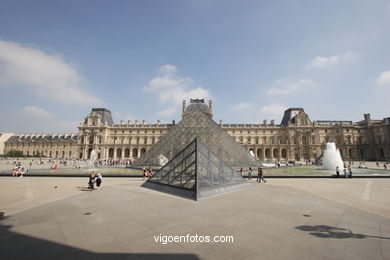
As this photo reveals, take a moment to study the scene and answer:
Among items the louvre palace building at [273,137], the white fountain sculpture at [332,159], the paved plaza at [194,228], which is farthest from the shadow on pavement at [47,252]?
the louvre palace building at [273,137]

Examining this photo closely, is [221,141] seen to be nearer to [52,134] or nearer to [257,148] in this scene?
[257,148]

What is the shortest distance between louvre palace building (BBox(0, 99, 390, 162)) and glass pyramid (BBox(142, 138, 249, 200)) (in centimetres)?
4720

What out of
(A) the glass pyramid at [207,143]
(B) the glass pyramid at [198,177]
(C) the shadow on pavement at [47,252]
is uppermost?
(A) the glass pyramid at [207,143]

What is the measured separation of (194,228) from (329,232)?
278 centimetres

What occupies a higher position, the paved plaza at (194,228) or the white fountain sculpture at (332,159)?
the white fountain sculpture at (332,159)

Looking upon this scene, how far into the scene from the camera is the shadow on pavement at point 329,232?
3.51 meters

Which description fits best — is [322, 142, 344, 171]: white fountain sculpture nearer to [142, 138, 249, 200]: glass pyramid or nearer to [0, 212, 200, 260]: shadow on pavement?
[142, 138, 249, 200]: glass pyramid

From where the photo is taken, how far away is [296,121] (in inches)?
2185

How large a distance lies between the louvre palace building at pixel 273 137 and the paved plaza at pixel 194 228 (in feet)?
165

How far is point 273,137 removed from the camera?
188 feet

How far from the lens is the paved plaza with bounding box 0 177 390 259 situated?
2.89 m

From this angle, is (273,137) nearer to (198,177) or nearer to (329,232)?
(198,177)

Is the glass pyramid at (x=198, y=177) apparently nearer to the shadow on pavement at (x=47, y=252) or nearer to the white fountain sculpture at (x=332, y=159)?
the shadow on pavement at (x=47, y=252)

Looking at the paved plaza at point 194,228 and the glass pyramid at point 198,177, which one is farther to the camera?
the glass pyramid at point 198,177
